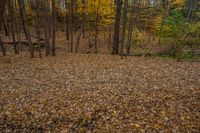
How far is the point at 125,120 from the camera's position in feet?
25.1

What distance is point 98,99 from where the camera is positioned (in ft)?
30.5

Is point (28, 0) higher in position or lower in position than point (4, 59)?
higher

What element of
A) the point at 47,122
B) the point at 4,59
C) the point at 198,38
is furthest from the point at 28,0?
the point at 47,122

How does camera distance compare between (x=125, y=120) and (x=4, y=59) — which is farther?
(x=4, y=59)

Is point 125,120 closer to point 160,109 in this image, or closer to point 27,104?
point 160,109

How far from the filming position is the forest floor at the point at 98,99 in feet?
24.6

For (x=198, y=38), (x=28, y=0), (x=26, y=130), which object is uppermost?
(x=28, y=0)

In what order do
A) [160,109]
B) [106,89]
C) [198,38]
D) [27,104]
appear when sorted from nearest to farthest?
[160,109], [27,104], [106,89], [198,38]

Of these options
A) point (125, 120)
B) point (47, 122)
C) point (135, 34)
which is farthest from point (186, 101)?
point (135, 34)

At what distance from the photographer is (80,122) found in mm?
7641

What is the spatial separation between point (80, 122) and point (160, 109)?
9.26 ft

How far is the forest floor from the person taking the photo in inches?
295

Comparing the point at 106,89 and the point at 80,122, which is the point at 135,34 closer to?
the point at 106,89

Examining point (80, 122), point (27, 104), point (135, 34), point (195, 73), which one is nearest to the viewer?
point (80, 122)
